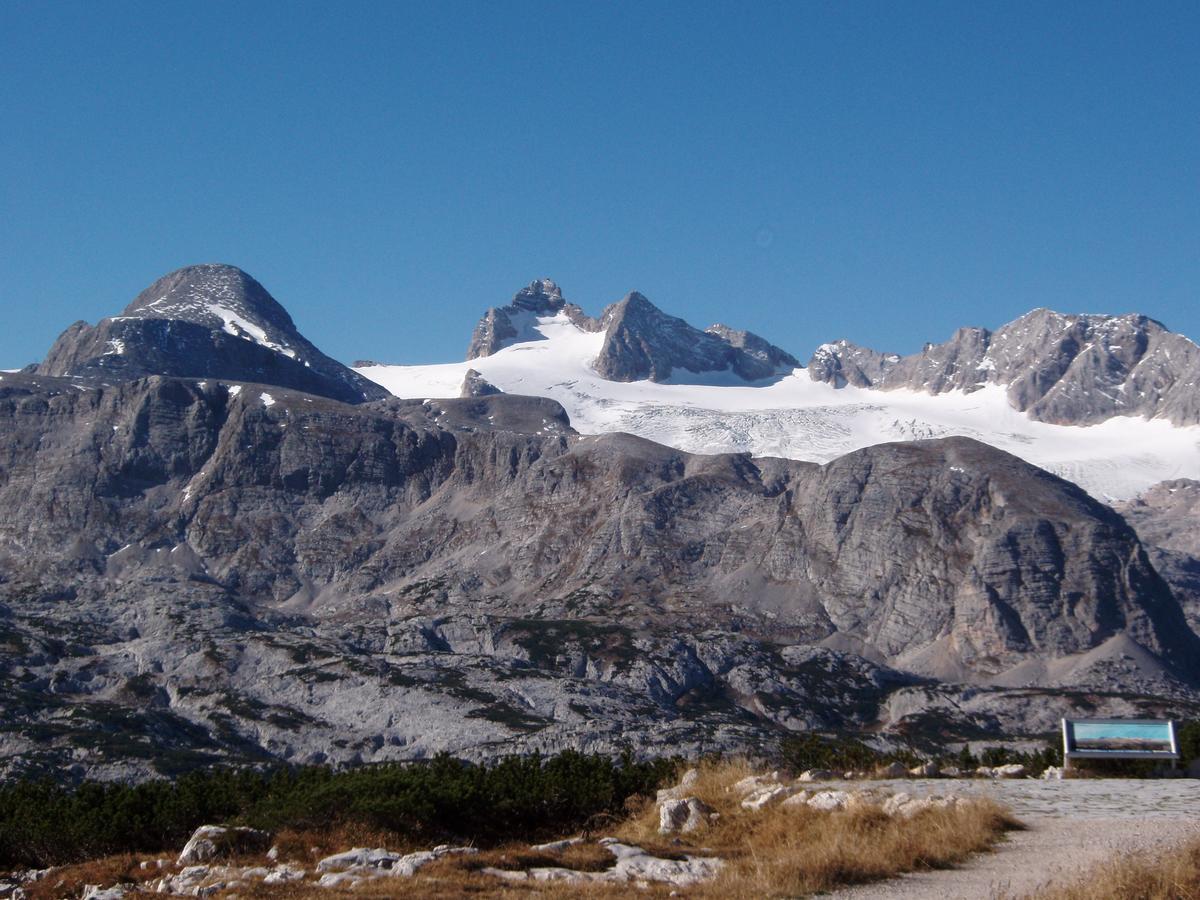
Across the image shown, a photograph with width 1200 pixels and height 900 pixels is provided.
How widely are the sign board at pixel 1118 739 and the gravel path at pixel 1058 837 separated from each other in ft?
11.4

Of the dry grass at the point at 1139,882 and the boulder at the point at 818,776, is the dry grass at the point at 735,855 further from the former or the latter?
the boulder at the point at 818,776

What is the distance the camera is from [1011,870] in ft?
100

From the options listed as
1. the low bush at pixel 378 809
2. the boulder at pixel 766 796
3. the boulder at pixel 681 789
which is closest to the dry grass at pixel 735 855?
the boulder at pixel 766 796

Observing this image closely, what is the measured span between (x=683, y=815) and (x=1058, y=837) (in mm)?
10799

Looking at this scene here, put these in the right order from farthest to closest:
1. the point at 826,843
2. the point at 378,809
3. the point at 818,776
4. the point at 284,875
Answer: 1. the point at 818,776
2. the point at 378,809
3. the point at 284,875
4. the point at 826,843

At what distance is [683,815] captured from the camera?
39.2m

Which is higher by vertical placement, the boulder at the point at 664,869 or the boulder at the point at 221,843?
the boulder at the point at 664,869

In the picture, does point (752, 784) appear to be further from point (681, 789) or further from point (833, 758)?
point (833, 758)

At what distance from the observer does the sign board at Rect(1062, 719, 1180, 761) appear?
1778 inches

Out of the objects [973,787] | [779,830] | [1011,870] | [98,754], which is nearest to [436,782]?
[779,830]

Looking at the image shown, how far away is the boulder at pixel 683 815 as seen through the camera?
127 ft

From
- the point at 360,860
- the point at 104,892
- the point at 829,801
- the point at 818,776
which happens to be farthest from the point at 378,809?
the point at 818,776

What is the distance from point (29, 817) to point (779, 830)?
30901 mm

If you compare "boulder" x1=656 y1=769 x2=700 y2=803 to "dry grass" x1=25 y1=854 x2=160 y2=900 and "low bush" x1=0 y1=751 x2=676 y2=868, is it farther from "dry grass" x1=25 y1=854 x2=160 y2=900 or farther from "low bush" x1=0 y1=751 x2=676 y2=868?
"dry grass" x1=25 y1=854 x2=160 y2=900
